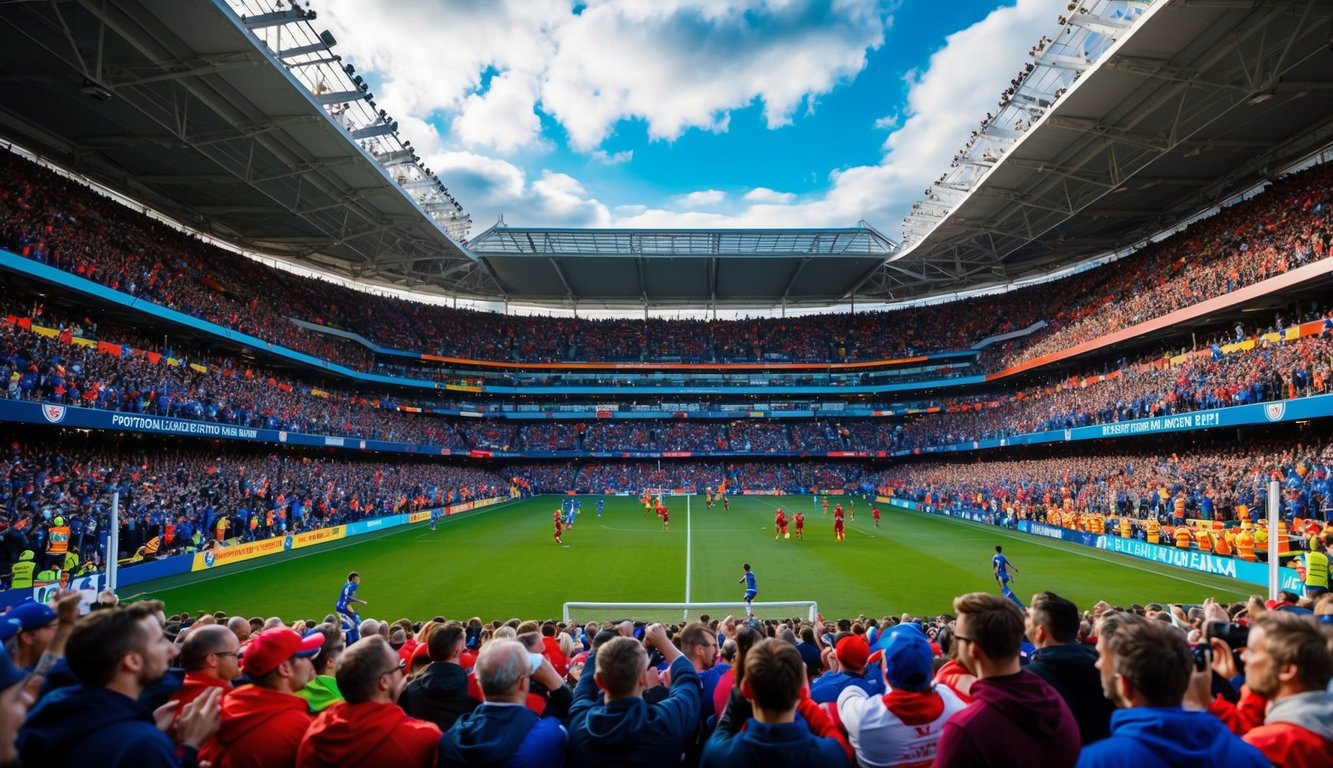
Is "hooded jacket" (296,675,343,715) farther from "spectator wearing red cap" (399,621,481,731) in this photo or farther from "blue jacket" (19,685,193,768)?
"blue jacket" (19,685,193,768)

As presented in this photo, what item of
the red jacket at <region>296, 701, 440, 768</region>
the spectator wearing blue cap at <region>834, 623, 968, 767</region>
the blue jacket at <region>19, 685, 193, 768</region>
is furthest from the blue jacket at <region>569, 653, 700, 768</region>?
the blue jacket at <region>19, 685, 193, 768</region>

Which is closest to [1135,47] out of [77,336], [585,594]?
[585,594]

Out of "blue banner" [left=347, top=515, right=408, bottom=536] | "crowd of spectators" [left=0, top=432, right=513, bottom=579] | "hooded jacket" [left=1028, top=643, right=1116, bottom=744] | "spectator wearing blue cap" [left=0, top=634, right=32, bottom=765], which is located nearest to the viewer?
"spectator wearing blue cap" [left=0, top=634, right=32, bottom=765]

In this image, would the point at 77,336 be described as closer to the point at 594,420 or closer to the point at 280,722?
the point at 280,722

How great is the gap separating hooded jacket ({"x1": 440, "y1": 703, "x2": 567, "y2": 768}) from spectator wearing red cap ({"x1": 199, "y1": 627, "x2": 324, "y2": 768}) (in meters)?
0.89

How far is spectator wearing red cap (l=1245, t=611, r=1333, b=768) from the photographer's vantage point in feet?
8.34

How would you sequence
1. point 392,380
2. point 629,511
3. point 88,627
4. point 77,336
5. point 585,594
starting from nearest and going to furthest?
1. point 88,627
2. point 585,594
3. point 77,336
4. point 629,511
5. point 392,380

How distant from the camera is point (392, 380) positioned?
4975 cm

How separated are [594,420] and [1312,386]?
5071 cm

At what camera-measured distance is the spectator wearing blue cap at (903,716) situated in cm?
320

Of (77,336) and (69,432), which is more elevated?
(77,336)

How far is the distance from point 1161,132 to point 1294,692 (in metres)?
32.5

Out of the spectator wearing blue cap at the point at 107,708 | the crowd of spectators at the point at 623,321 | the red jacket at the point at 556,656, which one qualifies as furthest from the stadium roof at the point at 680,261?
the spectator wearing blue cap at the point at 107,708

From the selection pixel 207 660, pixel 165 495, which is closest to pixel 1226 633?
pixel 207 660
